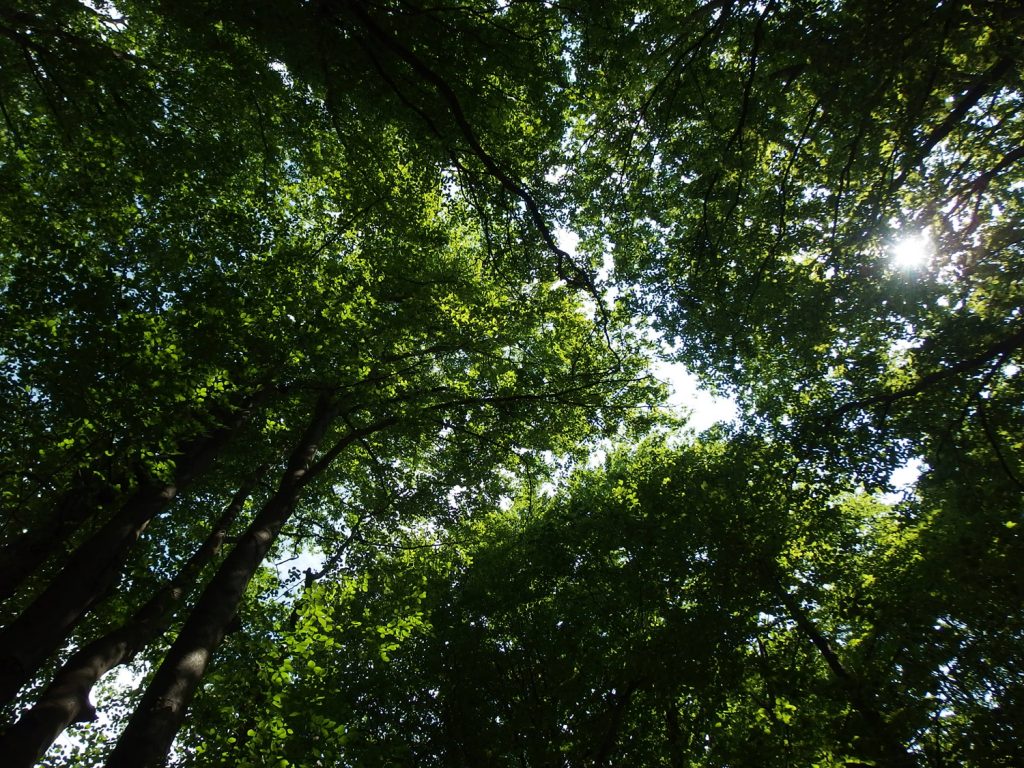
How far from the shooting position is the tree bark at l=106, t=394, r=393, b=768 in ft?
16.6

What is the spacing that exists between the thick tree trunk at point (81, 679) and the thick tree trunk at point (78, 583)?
0.40 metres

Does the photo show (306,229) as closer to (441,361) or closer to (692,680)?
(441,361)

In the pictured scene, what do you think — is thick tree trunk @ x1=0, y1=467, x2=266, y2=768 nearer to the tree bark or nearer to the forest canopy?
the forest canopy


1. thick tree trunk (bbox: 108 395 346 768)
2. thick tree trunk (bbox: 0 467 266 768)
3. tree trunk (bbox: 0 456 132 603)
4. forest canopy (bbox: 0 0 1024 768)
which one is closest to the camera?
thick tree trunk (bbox: 108 395 346 768)

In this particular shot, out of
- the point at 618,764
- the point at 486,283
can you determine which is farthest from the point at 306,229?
the point at 618,764

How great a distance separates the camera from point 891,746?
586 centimetres

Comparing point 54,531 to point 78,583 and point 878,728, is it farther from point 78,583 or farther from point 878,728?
point 878,728

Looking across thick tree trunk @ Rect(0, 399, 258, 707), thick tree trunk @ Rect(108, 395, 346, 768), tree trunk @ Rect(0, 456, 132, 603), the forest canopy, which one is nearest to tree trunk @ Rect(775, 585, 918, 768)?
the forest canopy

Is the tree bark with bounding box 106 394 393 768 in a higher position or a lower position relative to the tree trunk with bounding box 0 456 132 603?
lower

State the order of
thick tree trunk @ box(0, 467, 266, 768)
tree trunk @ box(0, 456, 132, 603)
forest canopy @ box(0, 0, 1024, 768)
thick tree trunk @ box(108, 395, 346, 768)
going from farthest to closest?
tree trunk @ box(0, 456, 132, 603)
forest canopy @ box(0, 0, 1024, 768)
thick tree trunk @ box(0, 467, 266, 768)
thick tree trunk @ box(108, 395, 346, 768)

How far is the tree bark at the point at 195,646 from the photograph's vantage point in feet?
16.6

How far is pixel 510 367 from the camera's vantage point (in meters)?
10.6

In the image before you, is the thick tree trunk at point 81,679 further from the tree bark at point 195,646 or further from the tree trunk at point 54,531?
the tree trunk at point 54,531

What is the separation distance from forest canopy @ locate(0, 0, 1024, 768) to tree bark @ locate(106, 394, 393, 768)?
57 millimetres
